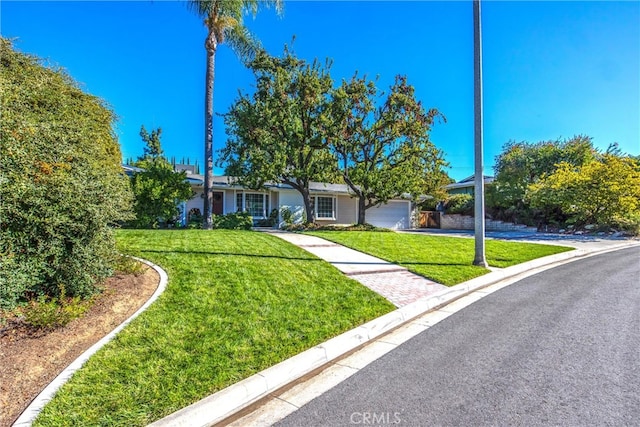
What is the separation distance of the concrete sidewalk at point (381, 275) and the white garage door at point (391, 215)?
13655 millimetres

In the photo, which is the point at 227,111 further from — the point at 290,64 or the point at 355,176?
the point at 355,176

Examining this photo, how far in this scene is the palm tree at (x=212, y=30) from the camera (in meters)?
14.7

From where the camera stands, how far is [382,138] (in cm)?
1870

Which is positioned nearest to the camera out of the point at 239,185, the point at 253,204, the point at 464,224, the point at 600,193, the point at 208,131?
the point at 208,131

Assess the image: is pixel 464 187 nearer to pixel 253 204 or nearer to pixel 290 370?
pixel 253 204

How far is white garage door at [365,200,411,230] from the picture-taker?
24391mm

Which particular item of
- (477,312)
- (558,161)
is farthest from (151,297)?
(558,161)

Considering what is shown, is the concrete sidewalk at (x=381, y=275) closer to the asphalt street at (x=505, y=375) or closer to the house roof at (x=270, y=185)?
the asphalt street at (x=505, y=375)

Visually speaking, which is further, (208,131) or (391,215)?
(391,215)

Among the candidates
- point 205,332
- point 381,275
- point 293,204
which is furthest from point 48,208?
point 293,204

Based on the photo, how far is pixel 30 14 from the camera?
8398mm

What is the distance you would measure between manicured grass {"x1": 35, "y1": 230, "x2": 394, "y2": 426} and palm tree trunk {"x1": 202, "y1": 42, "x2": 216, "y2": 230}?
7.81 meters

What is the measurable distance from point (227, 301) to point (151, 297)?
1.08 m

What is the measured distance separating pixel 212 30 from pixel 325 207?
12184 mm
